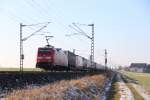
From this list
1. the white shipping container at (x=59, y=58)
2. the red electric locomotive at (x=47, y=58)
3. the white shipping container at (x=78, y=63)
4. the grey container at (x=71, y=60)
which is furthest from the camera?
the white shipping container at (x=78, y=63)

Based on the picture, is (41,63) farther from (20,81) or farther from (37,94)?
(37,94)

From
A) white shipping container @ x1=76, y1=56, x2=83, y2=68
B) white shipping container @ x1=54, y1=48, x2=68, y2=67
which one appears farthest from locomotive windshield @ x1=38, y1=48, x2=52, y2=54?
white shipping container @ x1=76, y1=56, x2=83, y2=68

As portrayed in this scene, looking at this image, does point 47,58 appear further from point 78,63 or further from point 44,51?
point 78,63

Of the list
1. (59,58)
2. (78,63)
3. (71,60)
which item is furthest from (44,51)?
(78,63)

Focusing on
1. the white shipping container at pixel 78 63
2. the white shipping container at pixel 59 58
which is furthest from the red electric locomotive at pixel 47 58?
the white shipping container at pixel 78 63

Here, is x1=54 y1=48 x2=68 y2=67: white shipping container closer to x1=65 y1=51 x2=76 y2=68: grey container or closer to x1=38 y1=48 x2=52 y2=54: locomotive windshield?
x1=38 y1=48 x2=52 y2=54: locomotive windshield

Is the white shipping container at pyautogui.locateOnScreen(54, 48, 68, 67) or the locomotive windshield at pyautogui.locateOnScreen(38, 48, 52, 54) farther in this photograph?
the white shipping container at pyautogui.locateOnScreen(54, 48, 68, 67)

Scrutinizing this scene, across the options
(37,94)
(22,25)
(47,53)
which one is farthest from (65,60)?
(37,94)

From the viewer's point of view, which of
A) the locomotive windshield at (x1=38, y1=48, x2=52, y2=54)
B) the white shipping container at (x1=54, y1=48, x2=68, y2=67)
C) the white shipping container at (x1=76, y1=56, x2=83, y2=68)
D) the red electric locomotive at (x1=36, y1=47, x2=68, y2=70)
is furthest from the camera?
the white shipping container at (x1=76, y1=56, x2=83, y2=68)

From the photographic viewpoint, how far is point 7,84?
23781 millimetres

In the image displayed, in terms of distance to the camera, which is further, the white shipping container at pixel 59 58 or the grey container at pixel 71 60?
the grey container at pixel 71 60

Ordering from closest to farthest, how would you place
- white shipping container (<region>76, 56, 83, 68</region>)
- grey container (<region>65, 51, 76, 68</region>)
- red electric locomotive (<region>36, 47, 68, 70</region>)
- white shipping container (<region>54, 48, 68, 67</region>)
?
red electric locomotive (<region>36, 47, 68, 70</region>)
white shipping container (<region>54, 48, 68, 67</region>)
grey container (<region>65, 51, 76, 68</region>)
white shipping container (<region>76, 56, 83, 68</region>)

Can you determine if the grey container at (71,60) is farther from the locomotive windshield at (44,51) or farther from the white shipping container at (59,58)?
the locomotive windshield at (44,51)

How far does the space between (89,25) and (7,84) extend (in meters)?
34.5
